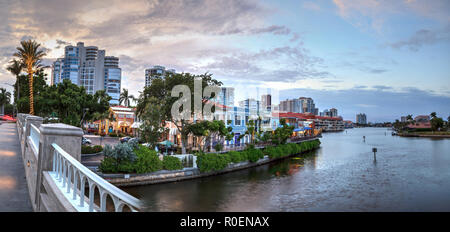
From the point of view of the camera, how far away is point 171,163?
20781 millimetres

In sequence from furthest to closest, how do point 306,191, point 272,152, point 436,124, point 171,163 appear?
point 436,124 → point 272,152 → point 171,163 → point 306,191

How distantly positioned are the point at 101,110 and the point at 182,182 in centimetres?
1562

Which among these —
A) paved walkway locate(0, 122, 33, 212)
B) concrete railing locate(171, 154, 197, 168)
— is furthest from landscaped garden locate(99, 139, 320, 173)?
paved walkway locate(0, 122, 33, 212)

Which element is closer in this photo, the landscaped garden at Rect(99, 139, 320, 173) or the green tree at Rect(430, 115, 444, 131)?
the landscaped garden at Rect(99, 139, 320, 173)

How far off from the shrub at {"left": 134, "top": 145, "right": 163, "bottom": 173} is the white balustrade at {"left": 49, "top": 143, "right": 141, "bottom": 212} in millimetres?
14285

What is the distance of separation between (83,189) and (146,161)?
1647 centimetres

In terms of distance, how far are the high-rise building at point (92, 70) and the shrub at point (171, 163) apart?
4152 inches

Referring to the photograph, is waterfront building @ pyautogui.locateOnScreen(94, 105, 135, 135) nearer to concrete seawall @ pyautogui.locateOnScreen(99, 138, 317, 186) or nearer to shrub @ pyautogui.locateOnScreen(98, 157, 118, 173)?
concrete seawall @ pyautogui.locateOnScreen(99, 138, 317, 186)

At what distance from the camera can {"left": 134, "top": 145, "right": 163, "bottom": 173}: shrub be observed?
60.3ft

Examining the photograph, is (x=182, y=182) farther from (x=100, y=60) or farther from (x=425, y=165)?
(x=100, y=60)

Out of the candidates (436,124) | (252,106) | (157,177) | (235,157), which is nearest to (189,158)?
(157,177)

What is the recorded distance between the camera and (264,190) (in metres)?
20.6

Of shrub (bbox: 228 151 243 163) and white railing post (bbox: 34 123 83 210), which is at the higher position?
white railing post (bbox: 34 123 83 210)

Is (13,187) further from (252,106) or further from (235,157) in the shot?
(252,106)
